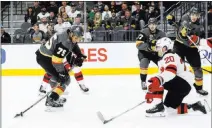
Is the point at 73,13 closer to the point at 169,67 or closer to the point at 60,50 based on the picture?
the point at 60,50

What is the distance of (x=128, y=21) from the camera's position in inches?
301

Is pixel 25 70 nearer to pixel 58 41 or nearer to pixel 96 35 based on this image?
pixel 96 35

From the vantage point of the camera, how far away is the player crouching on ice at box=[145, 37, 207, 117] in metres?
3.87

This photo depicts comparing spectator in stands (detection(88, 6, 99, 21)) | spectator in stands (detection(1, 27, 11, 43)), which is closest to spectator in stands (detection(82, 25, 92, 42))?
spectator in stands (detection(88, 6, 99, 21))

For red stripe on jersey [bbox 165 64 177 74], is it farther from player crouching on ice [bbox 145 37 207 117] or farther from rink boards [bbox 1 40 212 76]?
rink boards [bbox 1 40 212 76]

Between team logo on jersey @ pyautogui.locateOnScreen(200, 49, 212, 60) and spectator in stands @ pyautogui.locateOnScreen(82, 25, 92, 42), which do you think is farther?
spectator in stands @ pyautogui.locateOnScreen(82, 25, 92, 42)

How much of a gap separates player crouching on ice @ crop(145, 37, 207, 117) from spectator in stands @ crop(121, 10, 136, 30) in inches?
138

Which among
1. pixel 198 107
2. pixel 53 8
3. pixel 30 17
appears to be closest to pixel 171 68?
pixel 198 107

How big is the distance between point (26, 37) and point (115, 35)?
1.41 meters

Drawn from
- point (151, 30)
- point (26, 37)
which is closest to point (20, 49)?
point (26, 37)

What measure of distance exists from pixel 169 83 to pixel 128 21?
3626mm

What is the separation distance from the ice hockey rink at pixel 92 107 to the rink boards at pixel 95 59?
344mm

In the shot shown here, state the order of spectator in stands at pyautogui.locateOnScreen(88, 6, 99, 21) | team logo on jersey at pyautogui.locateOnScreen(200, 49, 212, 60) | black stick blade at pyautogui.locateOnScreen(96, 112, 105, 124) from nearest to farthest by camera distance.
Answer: black stick blade at pyautogui.locateOnScreen(96, 112, 105, 124)
team logo on jersey at pyautogui.locateOnScreen(200, 49, 212, 60)
spectator in stands at pyautogui.locateOnScreen(88, 6, 99, 21)

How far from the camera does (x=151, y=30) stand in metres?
5.31
